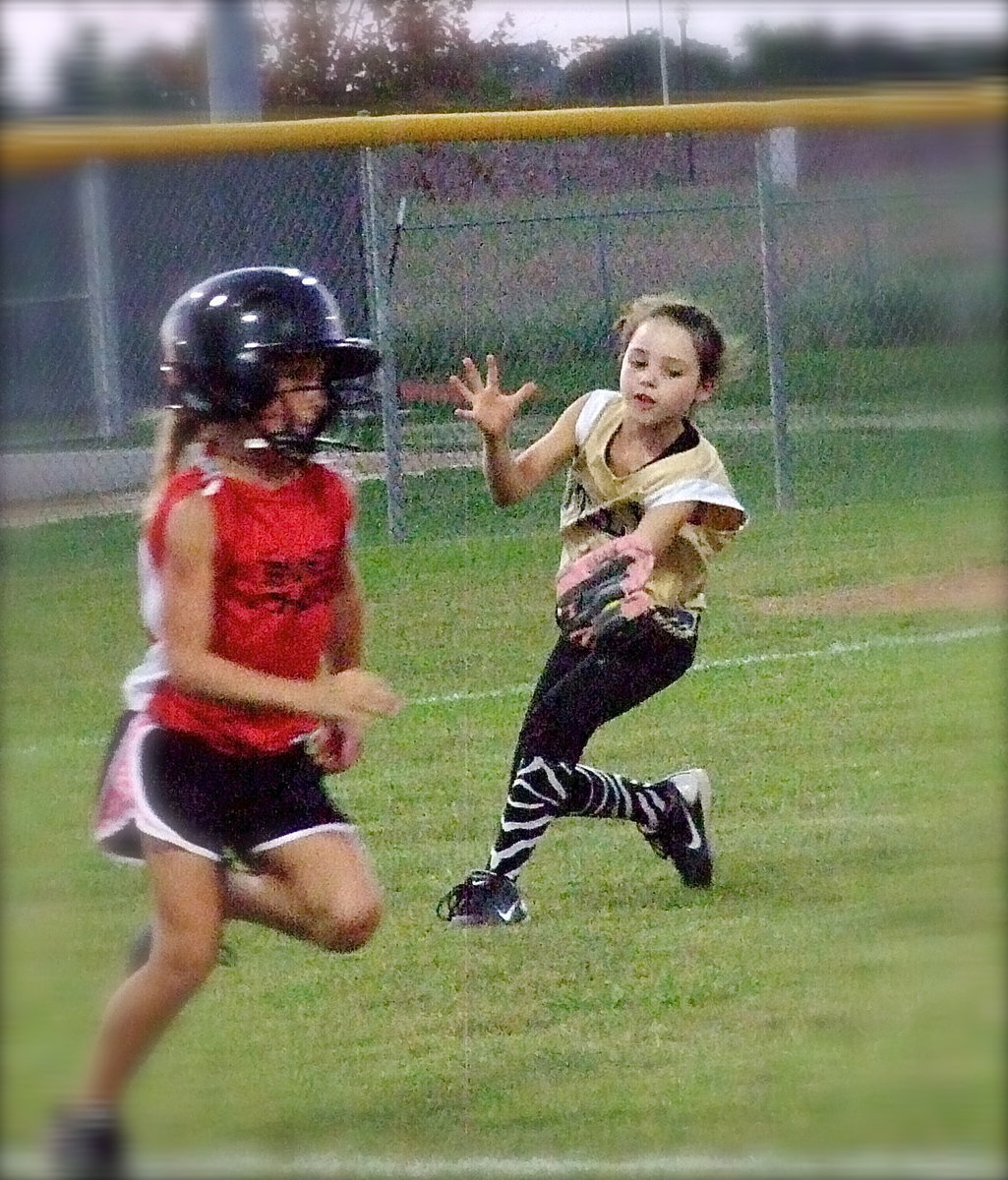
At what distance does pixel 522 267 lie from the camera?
6.98m

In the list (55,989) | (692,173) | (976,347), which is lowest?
(55,989)

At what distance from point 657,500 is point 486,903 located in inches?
38.1

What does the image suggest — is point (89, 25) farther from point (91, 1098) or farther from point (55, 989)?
point (91, 1098)

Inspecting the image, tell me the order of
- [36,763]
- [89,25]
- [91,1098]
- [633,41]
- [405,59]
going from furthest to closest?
[405,59] → [633,41] → [36,763] → [91,1098] → [89,25]

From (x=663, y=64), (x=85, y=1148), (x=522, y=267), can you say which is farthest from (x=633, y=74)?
(x=85, y=1148)

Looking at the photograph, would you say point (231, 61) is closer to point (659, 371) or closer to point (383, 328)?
point (659, 371)

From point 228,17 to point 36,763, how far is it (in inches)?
64.3

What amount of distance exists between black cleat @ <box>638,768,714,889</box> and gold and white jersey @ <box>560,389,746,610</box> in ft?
1.56

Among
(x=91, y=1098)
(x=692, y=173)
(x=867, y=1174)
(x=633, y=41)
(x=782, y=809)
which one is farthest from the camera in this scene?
(x=692, y=173)

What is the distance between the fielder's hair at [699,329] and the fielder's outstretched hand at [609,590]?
44 centimetres

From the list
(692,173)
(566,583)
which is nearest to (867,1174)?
(566,583)

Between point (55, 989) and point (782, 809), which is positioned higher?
point (55, 989)

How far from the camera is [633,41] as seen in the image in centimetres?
479

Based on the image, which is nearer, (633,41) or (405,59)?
(633,41)
